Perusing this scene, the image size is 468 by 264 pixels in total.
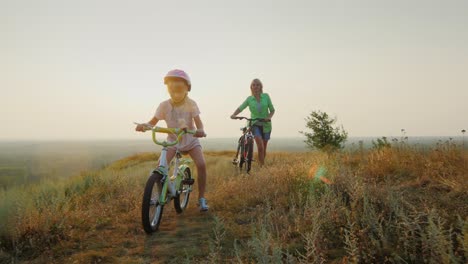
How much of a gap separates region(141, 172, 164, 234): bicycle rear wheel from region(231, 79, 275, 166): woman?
489 cm

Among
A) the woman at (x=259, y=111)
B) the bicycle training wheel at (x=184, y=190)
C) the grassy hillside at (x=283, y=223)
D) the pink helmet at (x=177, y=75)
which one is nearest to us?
the grassy hillside at (x=283, y=223)

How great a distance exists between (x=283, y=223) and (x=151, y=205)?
1.78 m

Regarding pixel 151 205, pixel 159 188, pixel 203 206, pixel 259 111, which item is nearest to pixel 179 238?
pixel 151 205

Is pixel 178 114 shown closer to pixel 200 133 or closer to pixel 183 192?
pixel 200 133

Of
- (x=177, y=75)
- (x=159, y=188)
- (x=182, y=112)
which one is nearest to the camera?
(x=159, y=188)

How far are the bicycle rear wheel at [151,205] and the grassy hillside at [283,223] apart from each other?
180 mm

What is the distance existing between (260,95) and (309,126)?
7212 mm

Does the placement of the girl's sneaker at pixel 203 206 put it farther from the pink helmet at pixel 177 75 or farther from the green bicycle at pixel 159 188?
the pink helmet at pixel 177 75

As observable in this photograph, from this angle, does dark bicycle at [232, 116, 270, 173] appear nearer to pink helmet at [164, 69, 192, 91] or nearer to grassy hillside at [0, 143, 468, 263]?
grassy hillside at [0, 143, 468, 263]

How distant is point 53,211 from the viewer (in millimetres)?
4852

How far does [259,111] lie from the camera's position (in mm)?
9633

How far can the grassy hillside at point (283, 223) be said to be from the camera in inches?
119

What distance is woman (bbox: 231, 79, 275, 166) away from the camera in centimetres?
962

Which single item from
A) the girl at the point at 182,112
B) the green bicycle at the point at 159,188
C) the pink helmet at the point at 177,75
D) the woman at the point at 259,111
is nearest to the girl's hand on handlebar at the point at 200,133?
the green bicycle at the point at 159,188
